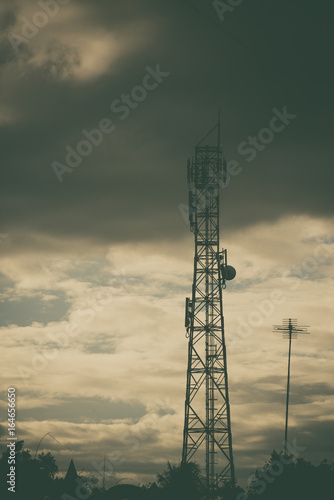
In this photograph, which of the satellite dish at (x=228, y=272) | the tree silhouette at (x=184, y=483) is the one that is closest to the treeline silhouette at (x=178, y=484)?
the tree silhouette at (x=184, y=483)

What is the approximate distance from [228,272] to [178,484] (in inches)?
769

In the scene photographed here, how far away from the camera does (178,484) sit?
62375mm

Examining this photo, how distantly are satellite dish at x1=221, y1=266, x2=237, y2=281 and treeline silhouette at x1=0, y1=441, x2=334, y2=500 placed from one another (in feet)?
53.1

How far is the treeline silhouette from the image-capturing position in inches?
2438

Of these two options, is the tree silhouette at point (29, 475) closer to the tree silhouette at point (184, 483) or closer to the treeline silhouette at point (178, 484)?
the treeline silhouette at point (178, 484)

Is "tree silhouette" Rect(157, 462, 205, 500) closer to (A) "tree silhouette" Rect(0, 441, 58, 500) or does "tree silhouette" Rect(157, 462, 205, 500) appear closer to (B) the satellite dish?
(B) the satellite dish

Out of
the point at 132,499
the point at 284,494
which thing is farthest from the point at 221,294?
the point at 132,499

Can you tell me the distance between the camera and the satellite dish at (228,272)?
196ft

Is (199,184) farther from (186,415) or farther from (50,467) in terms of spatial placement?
(50,467)

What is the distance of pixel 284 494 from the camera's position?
71938mm

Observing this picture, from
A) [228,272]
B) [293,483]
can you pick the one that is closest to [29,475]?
[293,483]

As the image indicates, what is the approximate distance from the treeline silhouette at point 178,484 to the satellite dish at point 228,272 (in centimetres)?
1618

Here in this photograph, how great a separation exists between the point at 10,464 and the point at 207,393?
53983mm

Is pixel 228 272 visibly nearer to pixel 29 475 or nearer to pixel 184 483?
pixel 184 483
